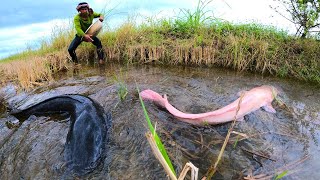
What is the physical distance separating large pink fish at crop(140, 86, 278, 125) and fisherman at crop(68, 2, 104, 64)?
3.52 m

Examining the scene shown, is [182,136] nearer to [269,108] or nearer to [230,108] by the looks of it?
[230,108]

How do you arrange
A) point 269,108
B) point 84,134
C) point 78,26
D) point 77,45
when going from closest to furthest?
point 84,134, point 269,108, point 78,26, point 77,45

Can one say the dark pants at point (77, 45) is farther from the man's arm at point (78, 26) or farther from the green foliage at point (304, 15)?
the green foliage at point (304, 15)

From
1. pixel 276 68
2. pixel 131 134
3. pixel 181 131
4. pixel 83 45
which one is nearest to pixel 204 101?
pixel 181 131

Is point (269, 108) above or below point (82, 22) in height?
below

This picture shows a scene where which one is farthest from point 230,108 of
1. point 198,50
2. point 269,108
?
point 198,50

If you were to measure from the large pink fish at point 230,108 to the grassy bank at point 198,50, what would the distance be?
7.14ft

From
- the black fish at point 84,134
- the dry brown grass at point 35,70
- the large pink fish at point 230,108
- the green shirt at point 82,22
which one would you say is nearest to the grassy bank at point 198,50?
the dry brown grass at point 35,70

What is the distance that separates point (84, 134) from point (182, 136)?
1261mm

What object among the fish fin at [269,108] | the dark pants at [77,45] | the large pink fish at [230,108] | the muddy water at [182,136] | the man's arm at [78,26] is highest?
the man's arm at [78,26]

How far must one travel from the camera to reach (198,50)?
7.59 m

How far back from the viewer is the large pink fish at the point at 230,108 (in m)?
4.23

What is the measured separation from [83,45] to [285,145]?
6577mm

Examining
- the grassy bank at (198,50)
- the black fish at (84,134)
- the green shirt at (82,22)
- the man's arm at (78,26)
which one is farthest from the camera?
the green shirt at (82,22)
